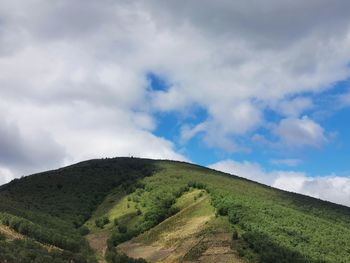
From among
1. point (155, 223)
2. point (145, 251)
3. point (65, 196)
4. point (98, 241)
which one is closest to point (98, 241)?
point (98, 241)

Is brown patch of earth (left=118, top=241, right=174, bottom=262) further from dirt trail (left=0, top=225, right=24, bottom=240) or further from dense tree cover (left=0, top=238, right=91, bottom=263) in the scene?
dirt trail (left=0, top=225, right=24, bottom=240)

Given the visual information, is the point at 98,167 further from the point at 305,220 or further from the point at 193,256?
the point at 193,256

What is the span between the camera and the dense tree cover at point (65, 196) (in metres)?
49.6

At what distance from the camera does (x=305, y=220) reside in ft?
231

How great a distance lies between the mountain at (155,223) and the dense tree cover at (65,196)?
6.2 inches

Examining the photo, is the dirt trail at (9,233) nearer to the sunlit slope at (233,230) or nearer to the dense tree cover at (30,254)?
the dense tree cover at (30,254)

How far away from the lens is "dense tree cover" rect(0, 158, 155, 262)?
49.6 metres

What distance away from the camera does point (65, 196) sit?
87.2 m

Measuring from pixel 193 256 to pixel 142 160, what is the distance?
69.1m

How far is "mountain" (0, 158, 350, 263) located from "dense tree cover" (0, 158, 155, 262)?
16cm

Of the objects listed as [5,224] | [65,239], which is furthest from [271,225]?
[5,224]

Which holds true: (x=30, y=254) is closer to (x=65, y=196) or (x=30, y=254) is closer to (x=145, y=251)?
(x=145, y=251)

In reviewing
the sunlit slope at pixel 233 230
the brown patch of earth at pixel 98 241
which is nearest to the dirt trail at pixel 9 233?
the brown patch of earth at pixel 98 241

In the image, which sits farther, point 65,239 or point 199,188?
point 199,188
